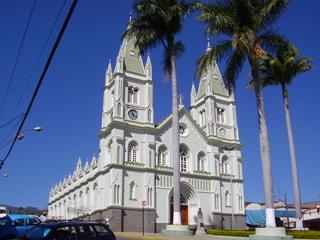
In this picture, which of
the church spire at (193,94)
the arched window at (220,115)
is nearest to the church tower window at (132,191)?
the arched window at (220,115)

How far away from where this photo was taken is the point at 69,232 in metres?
12.8

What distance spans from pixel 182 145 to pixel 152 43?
2215 cm

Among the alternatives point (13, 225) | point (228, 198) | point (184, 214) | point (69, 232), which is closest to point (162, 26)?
point (13, 225)

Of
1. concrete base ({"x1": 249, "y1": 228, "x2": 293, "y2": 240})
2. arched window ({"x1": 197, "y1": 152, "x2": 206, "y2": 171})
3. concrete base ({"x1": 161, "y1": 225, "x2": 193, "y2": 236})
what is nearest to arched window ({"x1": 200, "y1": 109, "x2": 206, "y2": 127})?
arched window ({"x1": 197, "y1": 152, "x2": 206, "y2": 171})

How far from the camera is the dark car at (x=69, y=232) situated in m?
12.5

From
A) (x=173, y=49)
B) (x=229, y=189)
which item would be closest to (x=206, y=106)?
(x=229, y=189)

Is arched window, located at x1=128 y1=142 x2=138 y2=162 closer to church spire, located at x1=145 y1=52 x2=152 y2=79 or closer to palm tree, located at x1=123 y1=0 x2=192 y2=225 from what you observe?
church spire, located at x1=145 y1=52 x2=152 y2=79

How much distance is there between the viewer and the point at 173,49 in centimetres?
2911

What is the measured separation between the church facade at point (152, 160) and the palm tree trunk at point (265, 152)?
19.8m

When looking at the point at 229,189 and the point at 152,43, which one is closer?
the point at 152,43

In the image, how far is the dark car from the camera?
41.0 feet

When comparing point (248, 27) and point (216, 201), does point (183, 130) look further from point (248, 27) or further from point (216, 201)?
point (248, 27)

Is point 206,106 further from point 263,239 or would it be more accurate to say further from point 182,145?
point 263,239

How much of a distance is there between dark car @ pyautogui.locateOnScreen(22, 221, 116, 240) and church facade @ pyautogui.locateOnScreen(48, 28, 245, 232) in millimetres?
27152
